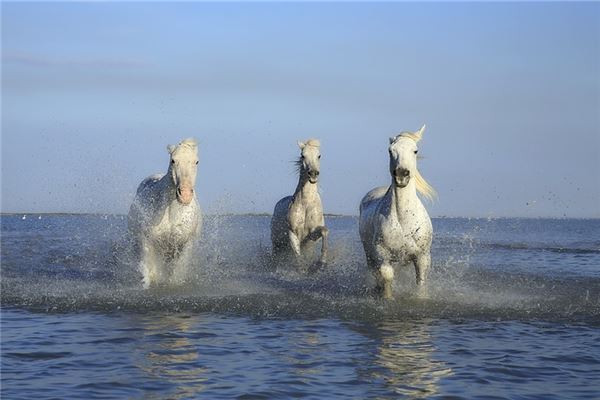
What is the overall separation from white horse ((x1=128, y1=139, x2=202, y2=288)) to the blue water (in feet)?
1.36

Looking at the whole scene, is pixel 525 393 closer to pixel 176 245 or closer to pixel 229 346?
pixel 229 346

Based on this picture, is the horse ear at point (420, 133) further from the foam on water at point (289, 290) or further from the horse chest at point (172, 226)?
the horse chest at point (172, 226)

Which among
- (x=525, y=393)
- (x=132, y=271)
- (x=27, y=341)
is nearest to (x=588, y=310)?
(x=525, y=393)

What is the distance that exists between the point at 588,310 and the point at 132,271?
7.98 meters

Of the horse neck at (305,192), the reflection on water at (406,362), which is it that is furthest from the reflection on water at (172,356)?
the horse neck at (305,192)

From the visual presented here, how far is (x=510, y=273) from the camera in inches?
634

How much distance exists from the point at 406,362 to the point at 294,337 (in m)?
1.54

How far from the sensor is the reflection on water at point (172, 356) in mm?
6066

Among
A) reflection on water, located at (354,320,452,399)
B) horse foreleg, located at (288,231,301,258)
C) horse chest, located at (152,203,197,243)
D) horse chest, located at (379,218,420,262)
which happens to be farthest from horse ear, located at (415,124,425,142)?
horse foreleg, located at (288,231,301,258)

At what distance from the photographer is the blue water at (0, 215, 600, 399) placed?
6.09 m

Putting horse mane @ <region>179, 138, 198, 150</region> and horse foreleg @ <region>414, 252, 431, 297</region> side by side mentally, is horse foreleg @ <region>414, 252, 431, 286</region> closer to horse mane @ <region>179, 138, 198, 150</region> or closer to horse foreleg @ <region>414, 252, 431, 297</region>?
horse foreleg @ <region>414, 252, 431, 297</region>

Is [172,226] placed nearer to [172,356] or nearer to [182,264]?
[182,264]

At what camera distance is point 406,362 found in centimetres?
688

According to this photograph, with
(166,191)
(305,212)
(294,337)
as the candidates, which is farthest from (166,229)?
(294,337)
